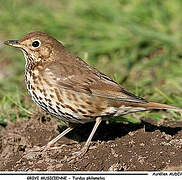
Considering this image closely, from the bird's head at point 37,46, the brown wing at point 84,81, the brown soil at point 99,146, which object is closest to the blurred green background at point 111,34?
the brown soil at point 99,146

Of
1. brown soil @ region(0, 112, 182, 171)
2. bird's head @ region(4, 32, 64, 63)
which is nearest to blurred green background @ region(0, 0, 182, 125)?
brown soil @ region(0, 112, 182, 171)

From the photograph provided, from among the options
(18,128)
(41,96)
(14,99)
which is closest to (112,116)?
(41,96)

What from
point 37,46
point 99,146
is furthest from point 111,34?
point 99,146

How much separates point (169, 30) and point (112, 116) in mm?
4526

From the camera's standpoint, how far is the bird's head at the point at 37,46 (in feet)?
21.3

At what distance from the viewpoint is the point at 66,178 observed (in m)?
5.79

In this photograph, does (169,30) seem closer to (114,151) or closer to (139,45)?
(139,45)

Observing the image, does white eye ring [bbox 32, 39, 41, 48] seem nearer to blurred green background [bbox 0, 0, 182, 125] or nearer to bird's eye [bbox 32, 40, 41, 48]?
bird's eye [bbox 32, 40, 41, 48]

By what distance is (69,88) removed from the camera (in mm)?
6363

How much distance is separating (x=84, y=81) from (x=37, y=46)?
0.73 m

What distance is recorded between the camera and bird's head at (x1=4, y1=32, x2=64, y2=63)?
6.48 metres

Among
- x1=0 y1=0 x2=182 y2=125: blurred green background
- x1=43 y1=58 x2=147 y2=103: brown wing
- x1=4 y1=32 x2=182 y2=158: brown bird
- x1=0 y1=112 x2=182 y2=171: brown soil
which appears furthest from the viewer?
x1=0 y1=0 x2=182 y2=125: blurred green background

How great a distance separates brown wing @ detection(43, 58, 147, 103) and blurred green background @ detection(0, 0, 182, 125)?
234 centimetres

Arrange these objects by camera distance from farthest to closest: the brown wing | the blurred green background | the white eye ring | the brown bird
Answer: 1. the blurred green background
2. the white eye ring
3. the brown wing
4. the brown bird
